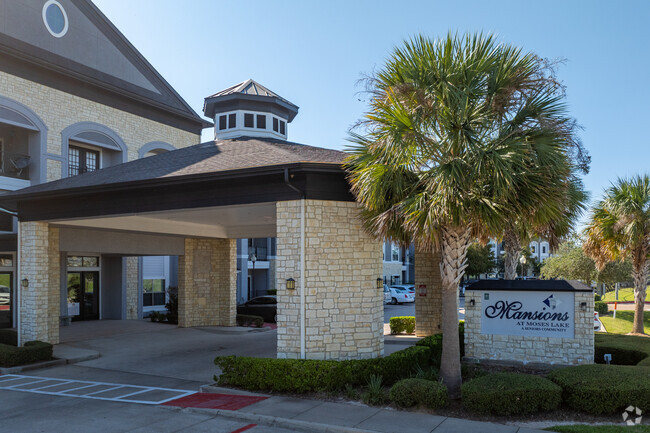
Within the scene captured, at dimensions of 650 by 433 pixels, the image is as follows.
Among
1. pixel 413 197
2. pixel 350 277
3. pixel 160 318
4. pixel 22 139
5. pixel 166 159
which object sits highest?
pixel 22 139

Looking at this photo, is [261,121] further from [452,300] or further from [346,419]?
[346,419]

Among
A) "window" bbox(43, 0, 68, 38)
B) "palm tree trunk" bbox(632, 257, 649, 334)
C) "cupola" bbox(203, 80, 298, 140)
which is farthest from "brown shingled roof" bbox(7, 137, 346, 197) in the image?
"palm tree trunk" bbox(632, 257, 649, 334)

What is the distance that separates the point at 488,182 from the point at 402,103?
2.41 metres

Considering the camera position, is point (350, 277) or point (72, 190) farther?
point (72, 190)

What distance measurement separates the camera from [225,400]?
1087cm

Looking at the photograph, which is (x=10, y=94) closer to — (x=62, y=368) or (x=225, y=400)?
(x=62, y=368)

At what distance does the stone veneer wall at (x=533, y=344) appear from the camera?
12766 mm

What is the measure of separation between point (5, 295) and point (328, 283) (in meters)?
16.8

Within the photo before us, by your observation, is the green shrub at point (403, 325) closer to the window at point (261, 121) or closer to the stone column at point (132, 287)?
the window at point (261, 121)

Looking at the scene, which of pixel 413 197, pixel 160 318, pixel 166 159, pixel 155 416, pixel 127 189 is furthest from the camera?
pixel 160 318

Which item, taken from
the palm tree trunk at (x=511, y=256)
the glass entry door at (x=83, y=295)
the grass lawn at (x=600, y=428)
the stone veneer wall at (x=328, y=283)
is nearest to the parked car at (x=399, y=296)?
the glass entry door at (x=83, y=295)

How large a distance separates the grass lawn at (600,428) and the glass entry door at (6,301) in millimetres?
21590

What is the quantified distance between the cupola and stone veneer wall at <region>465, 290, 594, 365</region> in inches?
602

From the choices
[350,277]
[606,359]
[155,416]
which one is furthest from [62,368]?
[606,359]
